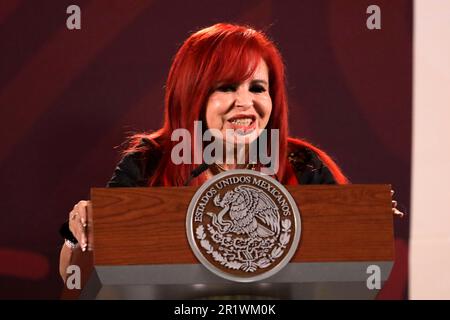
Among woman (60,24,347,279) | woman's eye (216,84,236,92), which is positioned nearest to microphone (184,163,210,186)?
woman (60,24,347,279)

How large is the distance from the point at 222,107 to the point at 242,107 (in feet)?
0.21

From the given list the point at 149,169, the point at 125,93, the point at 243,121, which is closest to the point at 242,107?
the point at 243,121

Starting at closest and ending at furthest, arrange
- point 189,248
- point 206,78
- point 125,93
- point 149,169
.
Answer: point 189,248
point 206,78
point 149,169
point 125,93

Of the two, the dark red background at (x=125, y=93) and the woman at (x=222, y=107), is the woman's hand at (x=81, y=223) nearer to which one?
the woman at (x=222, y=107)

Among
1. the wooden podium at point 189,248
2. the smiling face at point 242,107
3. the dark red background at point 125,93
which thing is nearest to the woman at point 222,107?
the smiling face at point 242,107

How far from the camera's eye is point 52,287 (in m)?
3.03

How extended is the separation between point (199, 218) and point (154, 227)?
0.11 metres

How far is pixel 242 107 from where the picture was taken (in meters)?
2.73

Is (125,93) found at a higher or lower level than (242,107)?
higher

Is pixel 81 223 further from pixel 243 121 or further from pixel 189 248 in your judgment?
pixel 243 121

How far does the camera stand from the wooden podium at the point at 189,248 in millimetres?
1968

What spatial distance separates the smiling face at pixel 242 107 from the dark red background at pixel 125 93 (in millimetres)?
349
